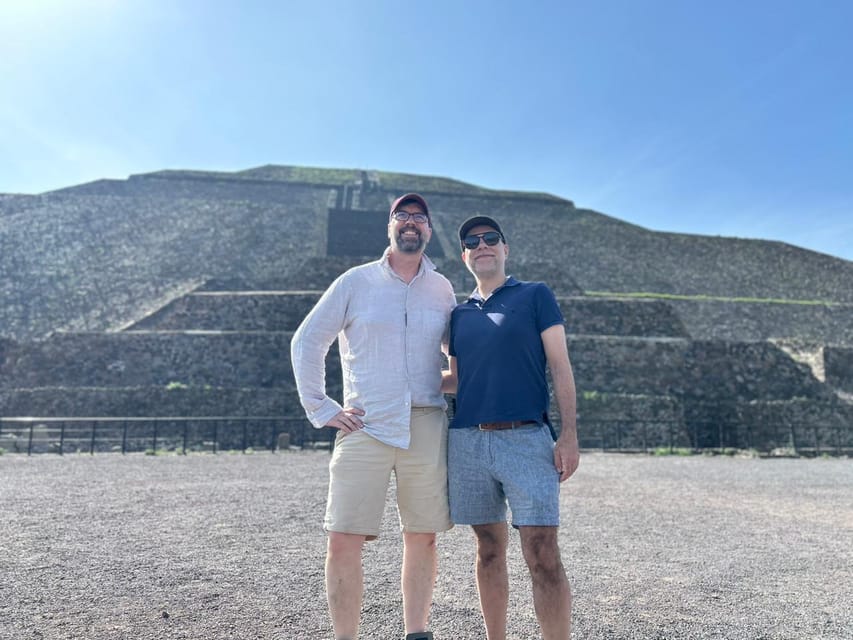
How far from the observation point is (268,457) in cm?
990

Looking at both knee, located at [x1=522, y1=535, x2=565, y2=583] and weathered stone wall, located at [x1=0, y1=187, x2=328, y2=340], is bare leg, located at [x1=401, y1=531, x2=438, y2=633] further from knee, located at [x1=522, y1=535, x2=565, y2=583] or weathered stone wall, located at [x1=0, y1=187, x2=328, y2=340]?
weathered stone wall, located at [x1=0, y1=187, x2=328, y2=340]

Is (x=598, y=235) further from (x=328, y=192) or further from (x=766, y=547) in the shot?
(x=766, y=547)

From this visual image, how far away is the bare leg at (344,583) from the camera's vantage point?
212 centimetres

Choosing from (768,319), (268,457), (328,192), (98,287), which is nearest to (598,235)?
(768,319)

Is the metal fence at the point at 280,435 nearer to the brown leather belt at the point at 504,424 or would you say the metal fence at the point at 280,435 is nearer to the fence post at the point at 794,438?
the fence post at the point at 794,438

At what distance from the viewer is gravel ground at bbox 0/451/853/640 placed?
8.99ft

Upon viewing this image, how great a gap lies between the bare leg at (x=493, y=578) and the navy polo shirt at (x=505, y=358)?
43cm

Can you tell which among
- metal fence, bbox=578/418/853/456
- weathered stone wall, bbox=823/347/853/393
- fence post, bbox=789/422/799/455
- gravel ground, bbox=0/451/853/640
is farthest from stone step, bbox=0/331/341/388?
weathered stone wall, bbox=823/347/853/393

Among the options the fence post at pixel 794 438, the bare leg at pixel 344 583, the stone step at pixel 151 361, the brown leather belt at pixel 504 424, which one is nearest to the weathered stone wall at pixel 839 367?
the fence post at pixel 794 438

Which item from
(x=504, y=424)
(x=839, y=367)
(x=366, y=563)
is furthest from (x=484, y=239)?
(x=839, y=367)

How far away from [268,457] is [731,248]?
32570 mm

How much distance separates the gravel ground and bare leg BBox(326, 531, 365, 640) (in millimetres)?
555

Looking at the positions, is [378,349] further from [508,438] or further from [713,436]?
[713,436]

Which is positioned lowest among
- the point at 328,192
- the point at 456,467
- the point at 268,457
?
the point at 268,457
